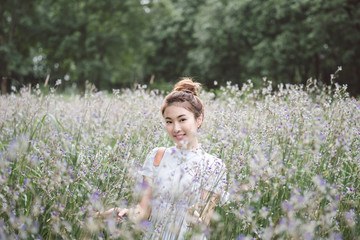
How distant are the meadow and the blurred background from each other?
565 inches

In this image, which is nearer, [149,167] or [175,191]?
[175,191]

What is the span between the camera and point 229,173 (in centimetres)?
272

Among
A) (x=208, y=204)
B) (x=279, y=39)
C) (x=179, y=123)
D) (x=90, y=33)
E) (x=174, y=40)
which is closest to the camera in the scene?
(x=208, y=204)

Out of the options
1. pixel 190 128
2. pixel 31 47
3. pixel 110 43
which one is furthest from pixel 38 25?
pixel 190 128

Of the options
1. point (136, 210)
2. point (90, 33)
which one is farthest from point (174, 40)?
point (136, 210)

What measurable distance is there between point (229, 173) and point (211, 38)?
2339cm

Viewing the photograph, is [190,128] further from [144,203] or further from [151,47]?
[151,47]

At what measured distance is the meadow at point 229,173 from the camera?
5.88 feet

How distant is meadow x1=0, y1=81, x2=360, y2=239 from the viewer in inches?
70.5

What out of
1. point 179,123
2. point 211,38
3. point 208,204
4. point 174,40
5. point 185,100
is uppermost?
point 174,40

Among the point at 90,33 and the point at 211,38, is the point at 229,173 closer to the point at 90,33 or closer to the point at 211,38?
the point at 90,33

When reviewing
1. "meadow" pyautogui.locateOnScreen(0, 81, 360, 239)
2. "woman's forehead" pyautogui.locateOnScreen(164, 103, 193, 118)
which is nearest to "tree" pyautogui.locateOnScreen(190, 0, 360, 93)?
"meadow" pyautogui.locateOnScreen(0, 81, 360, 239)

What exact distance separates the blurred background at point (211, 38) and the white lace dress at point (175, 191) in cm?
1503

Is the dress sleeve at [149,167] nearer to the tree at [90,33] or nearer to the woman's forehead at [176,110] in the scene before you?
the woman's forehead at [176,110]
